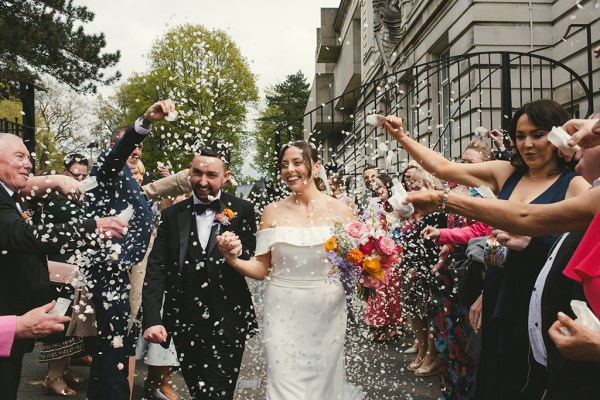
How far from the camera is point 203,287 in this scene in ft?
14.5

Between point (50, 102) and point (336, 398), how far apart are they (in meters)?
35.5

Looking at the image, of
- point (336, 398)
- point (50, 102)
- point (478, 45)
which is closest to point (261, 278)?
point (336, 398)

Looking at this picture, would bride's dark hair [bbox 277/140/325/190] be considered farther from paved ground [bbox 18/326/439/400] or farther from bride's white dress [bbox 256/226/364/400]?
paved ground [bbox 18/326/439/400]

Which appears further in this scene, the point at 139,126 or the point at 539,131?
the point at 139,126

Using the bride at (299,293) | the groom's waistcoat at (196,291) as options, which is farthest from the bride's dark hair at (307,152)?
the groom's waistcoat at (196,291)

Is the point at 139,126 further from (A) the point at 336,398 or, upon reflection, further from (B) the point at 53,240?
(A) the point at 336,398

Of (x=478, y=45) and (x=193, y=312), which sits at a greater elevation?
(x=478, y=45)

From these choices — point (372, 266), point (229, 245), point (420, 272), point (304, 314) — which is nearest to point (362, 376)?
point (420, 272)

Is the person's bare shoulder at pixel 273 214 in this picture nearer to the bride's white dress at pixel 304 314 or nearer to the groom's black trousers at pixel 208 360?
the bride's white dress at pixel 304 314

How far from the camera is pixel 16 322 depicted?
9.93 ft

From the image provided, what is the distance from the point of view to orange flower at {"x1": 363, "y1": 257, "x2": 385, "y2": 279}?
414 cm

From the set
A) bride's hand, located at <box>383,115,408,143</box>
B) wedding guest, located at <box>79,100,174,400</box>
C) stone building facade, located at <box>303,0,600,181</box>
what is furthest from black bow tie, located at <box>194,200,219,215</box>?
stone building facade, located at <box>303,0,600,181</box>

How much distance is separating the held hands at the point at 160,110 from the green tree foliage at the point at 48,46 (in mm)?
14699

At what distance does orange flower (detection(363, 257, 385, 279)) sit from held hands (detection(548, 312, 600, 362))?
6.63ft
